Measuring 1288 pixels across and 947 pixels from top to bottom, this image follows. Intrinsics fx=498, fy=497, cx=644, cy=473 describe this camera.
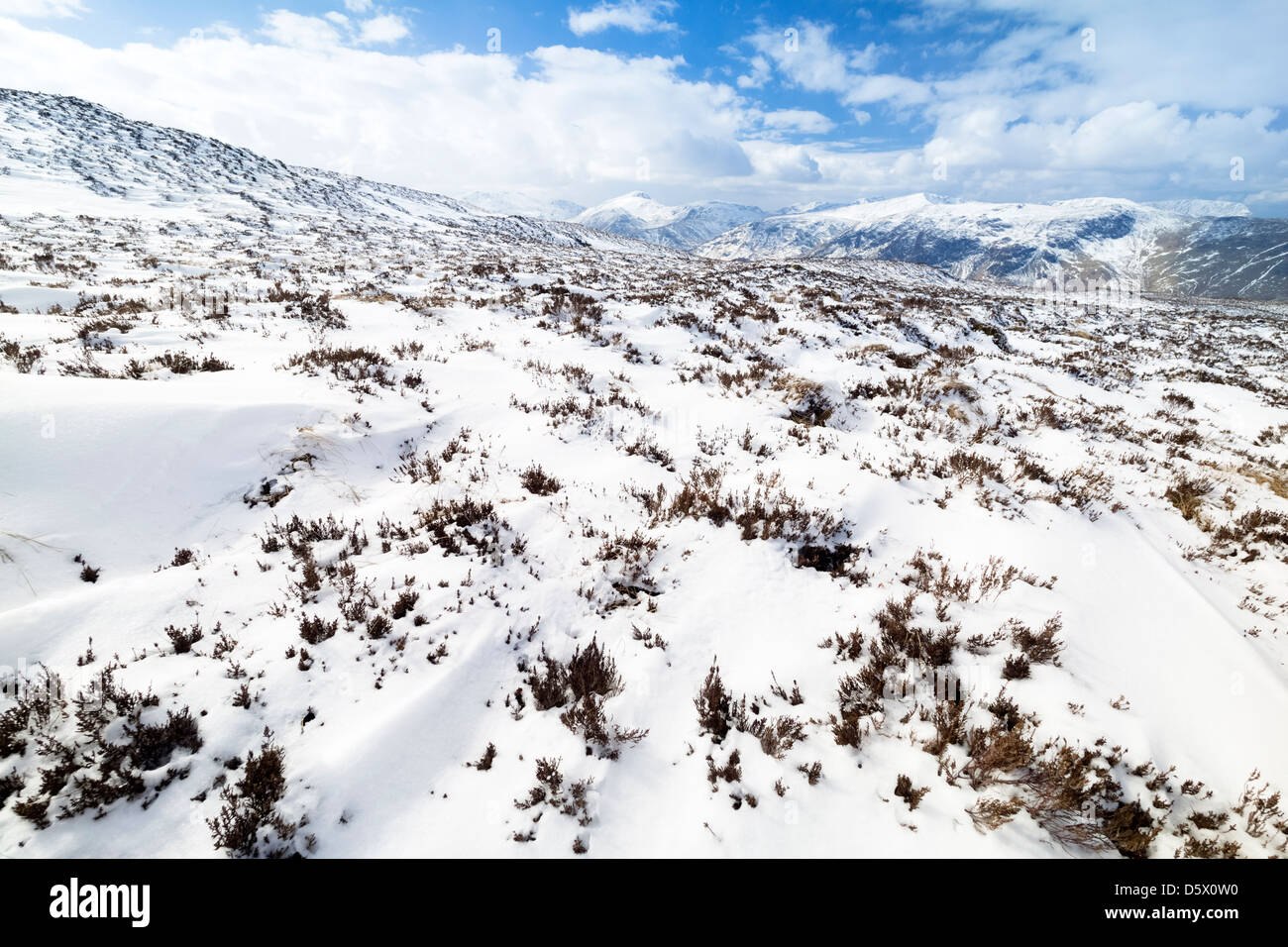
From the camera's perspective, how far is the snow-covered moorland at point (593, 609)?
10.7ft

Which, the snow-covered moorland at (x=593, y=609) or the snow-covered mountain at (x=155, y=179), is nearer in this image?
the snow-covered moorland at (x=593, y=609)

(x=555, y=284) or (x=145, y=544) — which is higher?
(x=555, y=284)

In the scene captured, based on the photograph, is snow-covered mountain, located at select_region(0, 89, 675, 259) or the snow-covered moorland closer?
the snow-covered moorland

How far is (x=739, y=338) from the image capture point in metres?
14.8

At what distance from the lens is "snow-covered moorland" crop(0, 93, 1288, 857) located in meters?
3.25

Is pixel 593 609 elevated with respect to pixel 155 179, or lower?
lower

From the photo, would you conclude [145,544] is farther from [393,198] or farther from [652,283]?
[393,198]

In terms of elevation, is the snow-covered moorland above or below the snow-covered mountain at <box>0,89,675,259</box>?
below

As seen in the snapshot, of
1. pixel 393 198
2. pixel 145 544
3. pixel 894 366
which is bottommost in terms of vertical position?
pixel 145 544

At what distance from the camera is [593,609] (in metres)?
4.95

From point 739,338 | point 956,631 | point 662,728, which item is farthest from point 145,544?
point 739,338

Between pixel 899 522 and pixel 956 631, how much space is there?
81.6 inches

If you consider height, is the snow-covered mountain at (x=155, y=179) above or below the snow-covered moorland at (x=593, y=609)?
above

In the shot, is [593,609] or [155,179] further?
[155,179]
